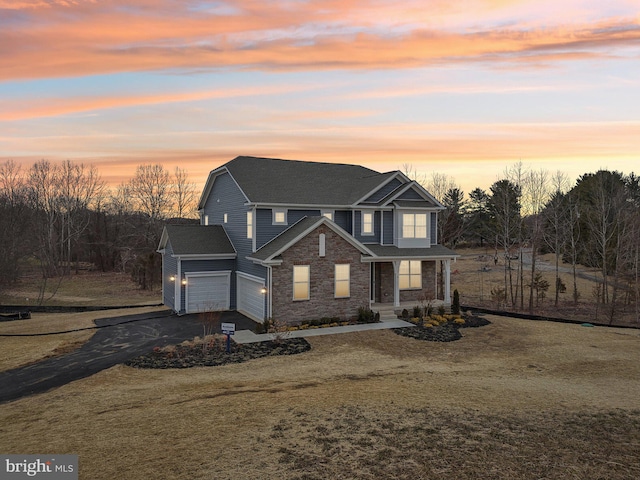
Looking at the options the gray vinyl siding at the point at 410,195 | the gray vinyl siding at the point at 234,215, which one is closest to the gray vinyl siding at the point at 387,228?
the gray vinyl siding at the point at 410,195

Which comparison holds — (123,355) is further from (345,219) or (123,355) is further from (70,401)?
(345,219)

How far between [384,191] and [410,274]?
5.59 metres

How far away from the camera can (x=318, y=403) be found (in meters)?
11.8

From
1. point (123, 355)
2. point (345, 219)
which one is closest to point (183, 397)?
point (123, 355)

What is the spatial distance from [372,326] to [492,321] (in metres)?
7.82

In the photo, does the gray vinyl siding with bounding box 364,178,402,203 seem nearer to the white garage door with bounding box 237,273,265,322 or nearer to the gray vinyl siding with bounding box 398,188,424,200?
the gray vinyl siding with bounding box 398,188,424,200

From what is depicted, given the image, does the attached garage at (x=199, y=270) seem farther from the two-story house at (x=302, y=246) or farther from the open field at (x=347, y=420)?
the open field at (x=347, y=420)

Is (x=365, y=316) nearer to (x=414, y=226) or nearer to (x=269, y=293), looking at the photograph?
Result: (x=269, y=293)

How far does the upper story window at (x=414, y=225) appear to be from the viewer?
28.6 m

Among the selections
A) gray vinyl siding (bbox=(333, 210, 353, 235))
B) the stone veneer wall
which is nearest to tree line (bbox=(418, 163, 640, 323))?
gray vinyl siding (bbox=(333, 210, 353, 235))

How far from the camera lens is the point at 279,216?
85.7ft

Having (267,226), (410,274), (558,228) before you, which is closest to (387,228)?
(410,274)

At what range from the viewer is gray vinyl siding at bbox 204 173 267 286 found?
2581 centimetres

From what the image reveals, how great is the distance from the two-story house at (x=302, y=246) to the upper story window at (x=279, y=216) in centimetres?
6
